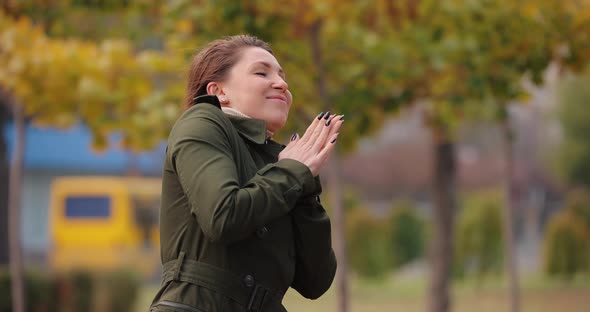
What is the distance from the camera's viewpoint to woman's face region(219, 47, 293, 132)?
2680mm

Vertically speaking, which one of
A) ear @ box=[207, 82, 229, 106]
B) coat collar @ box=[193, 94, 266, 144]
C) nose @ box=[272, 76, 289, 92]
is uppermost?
nose @ box=[272, 76, 289, 92]

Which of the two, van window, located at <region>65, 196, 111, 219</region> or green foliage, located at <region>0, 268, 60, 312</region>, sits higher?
green foliage, located at <region>0, 268, 60, 312</region>

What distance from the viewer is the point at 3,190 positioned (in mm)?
13984

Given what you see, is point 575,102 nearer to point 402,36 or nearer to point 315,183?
point 402,36

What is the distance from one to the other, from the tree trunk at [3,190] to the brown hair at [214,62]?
1126 cm

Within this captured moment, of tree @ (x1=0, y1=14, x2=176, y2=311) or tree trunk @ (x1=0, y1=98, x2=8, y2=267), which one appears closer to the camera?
tree @ (x1=0, y1=14, x2=176, y2=311)

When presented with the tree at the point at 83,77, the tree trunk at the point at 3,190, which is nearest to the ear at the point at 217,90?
the tree at the point at 83,77

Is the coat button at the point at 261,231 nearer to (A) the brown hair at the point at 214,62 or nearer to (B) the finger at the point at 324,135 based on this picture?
(B) the finger at the point at 324,135

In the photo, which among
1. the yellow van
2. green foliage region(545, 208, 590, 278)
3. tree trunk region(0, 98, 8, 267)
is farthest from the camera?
the yellow van

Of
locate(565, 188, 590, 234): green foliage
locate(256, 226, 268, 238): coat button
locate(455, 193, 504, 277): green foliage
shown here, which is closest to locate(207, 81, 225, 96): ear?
→ locate(256, 226, 268, 238): coat button

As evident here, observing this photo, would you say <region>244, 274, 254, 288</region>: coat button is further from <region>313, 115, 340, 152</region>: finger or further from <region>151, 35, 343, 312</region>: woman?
<region>313, 115, 340, 152</region>: finger

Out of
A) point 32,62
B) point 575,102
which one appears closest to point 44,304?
point 32,62

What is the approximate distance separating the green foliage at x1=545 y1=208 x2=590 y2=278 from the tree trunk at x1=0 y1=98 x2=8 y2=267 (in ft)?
25.7

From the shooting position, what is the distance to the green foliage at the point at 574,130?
76.6ft
